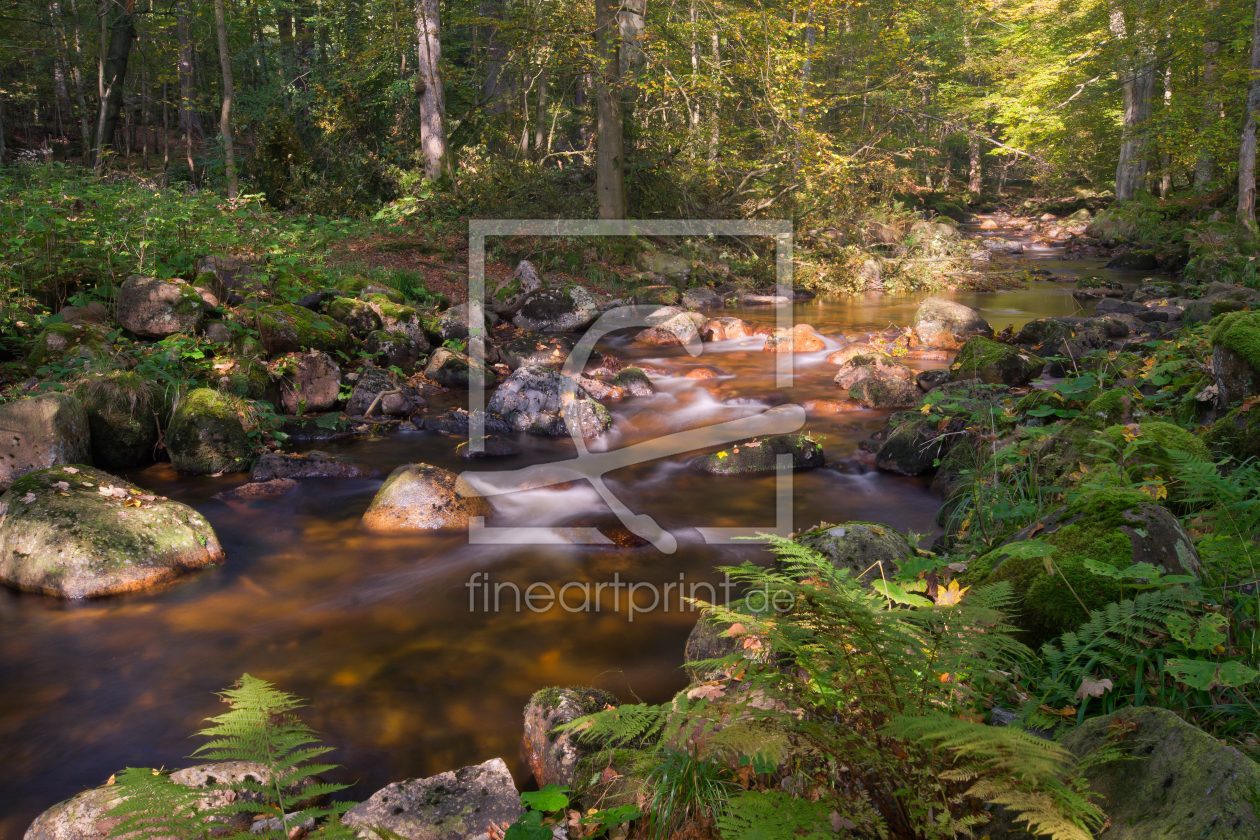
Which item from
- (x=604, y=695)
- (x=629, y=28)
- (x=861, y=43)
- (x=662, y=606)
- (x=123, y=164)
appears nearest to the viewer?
(x=604, y=695)

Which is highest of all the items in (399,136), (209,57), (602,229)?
(209,57)

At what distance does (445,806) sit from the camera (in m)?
3.11

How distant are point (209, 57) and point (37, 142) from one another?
7.90m

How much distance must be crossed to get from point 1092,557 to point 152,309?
9222 millimetres

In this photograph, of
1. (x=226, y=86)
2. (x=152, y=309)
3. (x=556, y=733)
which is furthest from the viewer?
(x=226, y=86)

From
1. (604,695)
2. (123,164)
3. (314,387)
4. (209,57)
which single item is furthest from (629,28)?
(209,57)

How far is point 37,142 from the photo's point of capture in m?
30.9

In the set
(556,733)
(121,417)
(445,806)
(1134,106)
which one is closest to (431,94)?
(121,417)

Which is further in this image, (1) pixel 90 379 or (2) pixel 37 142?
(2) pixel 37 142

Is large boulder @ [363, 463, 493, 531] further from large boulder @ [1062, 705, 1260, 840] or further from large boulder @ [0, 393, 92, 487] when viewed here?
large boulder @ [1062, 705, 1260, 840]

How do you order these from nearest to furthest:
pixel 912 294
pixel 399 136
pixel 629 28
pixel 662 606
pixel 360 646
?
pixel 360 646 → pixel 662 606 → pixel 629 28 → pixel 912 294 → pixel 399 136

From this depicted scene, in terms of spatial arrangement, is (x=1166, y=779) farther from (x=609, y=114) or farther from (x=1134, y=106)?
(x=1134, y=106)

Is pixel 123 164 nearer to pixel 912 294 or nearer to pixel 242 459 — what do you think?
pixel 242 459

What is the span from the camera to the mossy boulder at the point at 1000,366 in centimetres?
888
